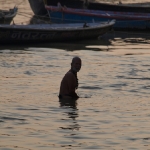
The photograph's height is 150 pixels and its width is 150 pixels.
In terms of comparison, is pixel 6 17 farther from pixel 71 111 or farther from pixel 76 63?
pixel 71 111

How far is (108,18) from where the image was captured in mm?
29734

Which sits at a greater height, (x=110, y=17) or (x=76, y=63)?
(x=76, y=63)

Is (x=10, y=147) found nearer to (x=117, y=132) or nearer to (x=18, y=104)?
(x=117, y=132)

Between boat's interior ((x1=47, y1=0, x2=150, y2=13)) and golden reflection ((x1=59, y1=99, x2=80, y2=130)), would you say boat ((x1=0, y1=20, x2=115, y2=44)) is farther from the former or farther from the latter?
golden reflection ((x1=59, y1=99, x2=80, y2=130))

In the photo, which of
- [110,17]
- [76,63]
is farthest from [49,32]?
[76,63]

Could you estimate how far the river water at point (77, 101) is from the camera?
9.82 m

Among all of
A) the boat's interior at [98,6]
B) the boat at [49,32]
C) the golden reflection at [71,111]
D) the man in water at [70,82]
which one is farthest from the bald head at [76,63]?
the boat's interior at [98,6]

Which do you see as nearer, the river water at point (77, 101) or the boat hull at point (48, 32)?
the river water at point (77, 101)

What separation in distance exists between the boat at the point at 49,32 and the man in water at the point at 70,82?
9.91m

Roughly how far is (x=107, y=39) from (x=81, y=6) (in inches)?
186

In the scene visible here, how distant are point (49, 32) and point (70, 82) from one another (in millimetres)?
11392

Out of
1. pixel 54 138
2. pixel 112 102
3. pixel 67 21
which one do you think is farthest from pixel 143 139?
pixel 67 21

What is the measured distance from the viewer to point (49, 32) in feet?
78.5

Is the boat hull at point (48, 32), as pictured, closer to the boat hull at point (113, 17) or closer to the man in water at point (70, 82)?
the boat hull at point (113, 17)
